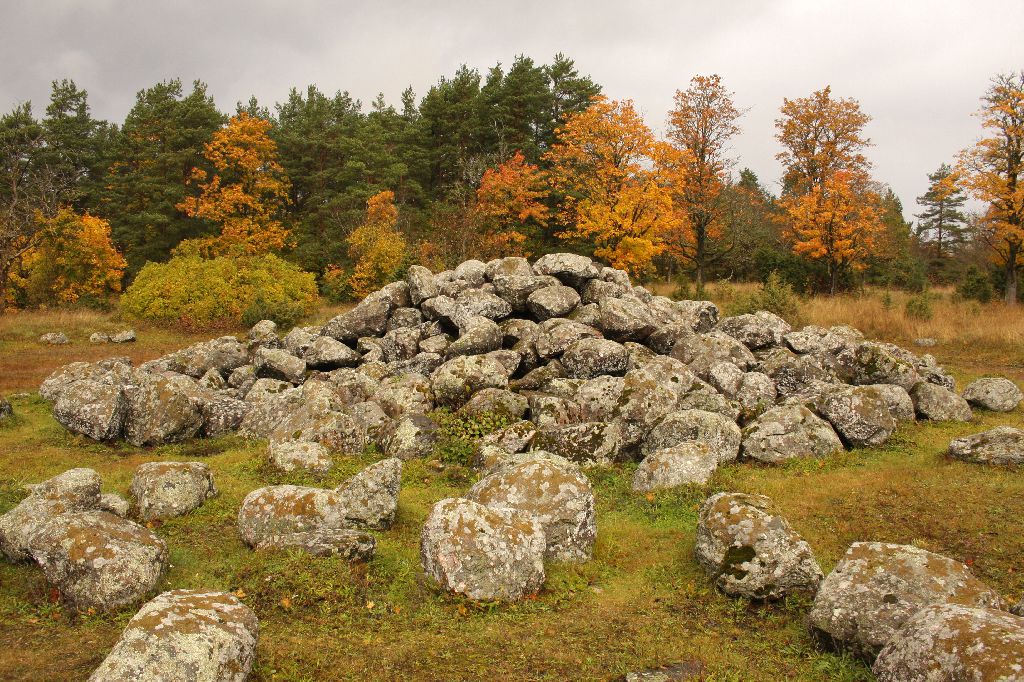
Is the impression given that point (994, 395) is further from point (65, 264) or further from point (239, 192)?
point (65, 264)

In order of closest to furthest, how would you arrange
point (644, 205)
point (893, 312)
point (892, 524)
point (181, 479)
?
1. point (892, 524)
2. point (181, 479)
3. point (893, 312)
4. point (644, 205)

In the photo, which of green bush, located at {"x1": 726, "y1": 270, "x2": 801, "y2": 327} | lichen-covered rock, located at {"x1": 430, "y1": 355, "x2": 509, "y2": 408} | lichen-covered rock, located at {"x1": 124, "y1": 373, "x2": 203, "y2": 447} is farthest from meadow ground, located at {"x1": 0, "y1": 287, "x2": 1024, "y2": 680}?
green bush, located at {"x1": 726, "y1": 270, "x2": 801, "y2": 327}

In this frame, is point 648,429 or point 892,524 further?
point 648,429

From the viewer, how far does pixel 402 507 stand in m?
12.1

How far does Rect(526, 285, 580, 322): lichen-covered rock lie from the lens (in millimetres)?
21859

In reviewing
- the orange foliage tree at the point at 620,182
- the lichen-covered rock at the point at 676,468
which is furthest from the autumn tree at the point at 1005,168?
the lichen-covered rock at the point at 676,468

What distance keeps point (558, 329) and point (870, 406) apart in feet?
28.1

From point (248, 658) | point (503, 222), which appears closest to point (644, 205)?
point (503, 222)

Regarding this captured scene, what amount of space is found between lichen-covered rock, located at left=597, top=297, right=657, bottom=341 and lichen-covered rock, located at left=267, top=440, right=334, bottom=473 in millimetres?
9919

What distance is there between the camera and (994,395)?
18375mm

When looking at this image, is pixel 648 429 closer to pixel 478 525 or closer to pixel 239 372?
pixel 478 525

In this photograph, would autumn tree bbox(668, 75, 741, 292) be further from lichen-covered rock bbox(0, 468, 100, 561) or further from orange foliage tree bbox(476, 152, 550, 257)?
lichen-covered rock bbox(0, 468, 100, 561)

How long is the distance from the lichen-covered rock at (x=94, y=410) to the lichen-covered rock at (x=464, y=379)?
786cm

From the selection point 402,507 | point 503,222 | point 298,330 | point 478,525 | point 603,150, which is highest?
point 603,150
